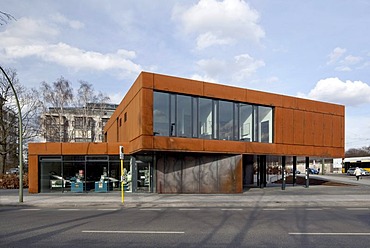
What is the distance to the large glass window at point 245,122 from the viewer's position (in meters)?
22.8

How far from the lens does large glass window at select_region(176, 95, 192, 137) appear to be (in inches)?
808

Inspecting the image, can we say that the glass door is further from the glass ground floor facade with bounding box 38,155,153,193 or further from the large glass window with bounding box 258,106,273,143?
the large glass window with bounding box 258,106,273,143

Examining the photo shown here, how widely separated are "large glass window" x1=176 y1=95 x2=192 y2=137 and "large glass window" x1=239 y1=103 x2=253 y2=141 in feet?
12.9

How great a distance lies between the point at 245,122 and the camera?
2308 centimetres

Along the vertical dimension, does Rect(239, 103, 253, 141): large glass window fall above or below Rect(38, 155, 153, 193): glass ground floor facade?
above

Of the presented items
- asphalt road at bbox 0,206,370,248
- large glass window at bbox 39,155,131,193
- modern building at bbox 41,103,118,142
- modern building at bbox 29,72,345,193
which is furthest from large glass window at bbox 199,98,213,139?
modern building at bbox 41,103,118,142

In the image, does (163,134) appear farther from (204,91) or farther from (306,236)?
(306,236)

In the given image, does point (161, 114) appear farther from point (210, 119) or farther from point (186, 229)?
point (186, 229)

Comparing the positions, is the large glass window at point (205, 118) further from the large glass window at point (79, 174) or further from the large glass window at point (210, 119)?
the large glass window at point (79, 174)

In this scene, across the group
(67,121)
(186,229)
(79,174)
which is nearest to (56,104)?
(67,121)

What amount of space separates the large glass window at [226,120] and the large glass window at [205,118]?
0.76 meters

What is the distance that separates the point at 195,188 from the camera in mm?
21328

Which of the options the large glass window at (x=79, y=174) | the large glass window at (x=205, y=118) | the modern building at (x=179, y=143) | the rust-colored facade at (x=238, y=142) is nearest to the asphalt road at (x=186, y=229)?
the rust-colored facade at (x=238, y=142)

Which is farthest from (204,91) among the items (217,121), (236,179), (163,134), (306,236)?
(306,236)
